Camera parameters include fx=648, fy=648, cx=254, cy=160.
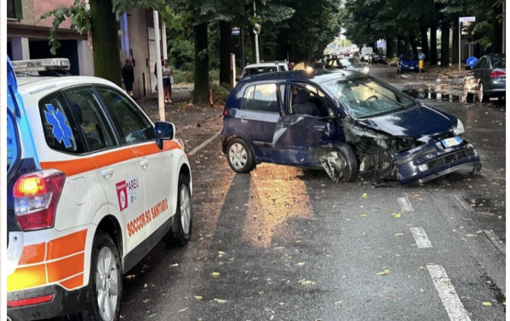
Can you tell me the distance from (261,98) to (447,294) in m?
6.18

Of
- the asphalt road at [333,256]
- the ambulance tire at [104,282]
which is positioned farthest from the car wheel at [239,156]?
the ambulance tire at [104,282]

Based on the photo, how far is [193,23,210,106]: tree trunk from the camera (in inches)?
968

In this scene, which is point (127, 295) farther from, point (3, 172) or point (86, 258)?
point (3, 172)

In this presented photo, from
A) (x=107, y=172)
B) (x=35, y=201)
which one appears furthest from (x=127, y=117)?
(x=35, y=201)

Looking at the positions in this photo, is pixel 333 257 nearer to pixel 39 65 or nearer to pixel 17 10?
→ pixel 39 65

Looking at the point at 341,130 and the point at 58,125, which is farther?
the point at 341,130

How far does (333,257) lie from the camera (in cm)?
605

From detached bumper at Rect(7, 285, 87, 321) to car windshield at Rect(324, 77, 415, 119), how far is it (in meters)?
6.23

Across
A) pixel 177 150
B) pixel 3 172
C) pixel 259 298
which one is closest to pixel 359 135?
pixel 177 150

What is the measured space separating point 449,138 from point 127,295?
217 inches

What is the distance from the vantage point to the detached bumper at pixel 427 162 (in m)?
8.68

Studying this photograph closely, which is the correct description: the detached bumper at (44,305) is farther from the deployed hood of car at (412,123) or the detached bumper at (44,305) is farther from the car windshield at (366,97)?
the car windshield at (366,97)

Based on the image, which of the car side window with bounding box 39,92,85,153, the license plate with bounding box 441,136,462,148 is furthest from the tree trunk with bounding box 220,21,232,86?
the car side window with bounding box 39,92,85,153

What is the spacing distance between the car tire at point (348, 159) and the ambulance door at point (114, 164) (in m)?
4.73
